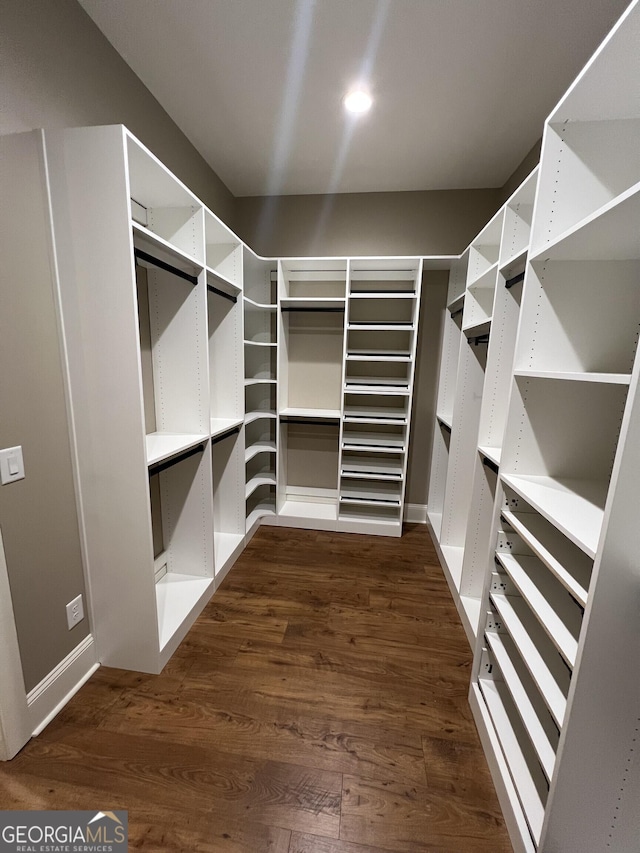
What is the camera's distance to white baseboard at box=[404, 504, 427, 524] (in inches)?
132

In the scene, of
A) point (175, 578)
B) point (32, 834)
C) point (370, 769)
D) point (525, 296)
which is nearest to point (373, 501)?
point (175, 578)

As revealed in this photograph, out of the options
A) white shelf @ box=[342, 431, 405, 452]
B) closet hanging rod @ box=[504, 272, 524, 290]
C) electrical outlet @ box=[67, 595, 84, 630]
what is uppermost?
closet hanging rod @ box=[504, 272, 524, 290]

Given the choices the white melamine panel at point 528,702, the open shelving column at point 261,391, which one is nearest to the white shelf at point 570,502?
the white melamine panel at point 528,702

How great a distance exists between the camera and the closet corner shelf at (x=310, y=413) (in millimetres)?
2943

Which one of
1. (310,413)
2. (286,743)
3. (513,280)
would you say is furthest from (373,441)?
(286,743)

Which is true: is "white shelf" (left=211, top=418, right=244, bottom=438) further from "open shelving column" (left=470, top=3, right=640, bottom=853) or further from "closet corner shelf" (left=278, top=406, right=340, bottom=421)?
"open shelving column" (left=470, top=3, right=640, bottom=853)

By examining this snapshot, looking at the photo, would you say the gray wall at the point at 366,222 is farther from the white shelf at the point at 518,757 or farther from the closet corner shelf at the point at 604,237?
the white shelf at the point at 518,757

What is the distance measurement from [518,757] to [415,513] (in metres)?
2.19

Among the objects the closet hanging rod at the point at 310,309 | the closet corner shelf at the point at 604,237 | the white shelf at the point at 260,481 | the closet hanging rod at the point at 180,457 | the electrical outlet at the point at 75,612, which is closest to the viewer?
the closet corner shelf at the point at 604,237

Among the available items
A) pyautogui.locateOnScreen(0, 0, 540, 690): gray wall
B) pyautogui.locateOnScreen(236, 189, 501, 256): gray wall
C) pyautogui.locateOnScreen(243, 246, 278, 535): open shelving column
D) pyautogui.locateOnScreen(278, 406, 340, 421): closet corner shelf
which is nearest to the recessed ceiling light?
pyautogui.locateOnScreen(236, 189, 501, 256): gray wall

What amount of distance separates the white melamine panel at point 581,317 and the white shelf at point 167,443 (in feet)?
4.95

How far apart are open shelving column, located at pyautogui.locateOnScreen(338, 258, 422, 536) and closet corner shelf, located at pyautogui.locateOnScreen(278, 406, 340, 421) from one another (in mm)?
111

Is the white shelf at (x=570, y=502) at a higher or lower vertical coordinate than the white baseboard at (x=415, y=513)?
higher

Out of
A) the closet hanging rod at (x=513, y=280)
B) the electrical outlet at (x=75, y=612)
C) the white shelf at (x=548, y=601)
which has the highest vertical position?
the closet hanging rod at (x=513, y=280)
